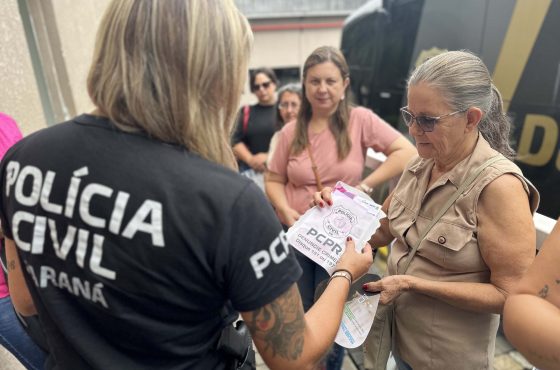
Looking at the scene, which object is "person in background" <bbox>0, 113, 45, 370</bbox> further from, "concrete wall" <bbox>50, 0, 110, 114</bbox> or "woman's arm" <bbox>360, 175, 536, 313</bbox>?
"concrete wall" <bbox>50, 0, 110, 114</bbox>

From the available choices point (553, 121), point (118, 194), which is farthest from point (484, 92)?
point (553, 121)

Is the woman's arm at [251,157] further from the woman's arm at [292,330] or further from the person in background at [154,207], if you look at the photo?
the person in background at [154,207]

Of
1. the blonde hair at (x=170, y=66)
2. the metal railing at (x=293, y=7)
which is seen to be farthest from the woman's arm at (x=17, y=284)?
the metal railing at (x=293, y=7)

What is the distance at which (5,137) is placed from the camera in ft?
5.74

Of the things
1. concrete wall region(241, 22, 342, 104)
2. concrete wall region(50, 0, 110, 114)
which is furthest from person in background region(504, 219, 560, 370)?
concrete wall region(241, 22, 342, 104)

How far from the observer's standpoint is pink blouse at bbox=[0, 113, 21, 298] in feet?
5.57

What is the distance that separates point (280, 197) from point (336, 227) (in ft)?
3.20

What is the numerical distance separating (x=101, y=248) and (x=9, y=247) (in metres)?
0.51

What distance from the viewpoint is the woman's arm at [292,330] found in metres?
0.94

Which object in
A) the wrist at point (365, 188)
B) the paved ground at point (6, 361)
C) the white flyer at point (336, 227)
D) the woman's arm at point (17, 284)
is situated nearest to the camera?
the woman's arm at point (17, 284)

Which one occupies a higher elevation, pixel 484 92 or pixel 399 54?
pixel 484 92

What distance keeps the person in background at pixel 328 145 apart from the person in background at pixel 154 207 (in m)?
1.50

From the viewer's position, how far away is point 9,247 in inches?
46.2

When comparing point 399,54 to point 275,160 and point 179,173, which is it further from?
point 179,173
